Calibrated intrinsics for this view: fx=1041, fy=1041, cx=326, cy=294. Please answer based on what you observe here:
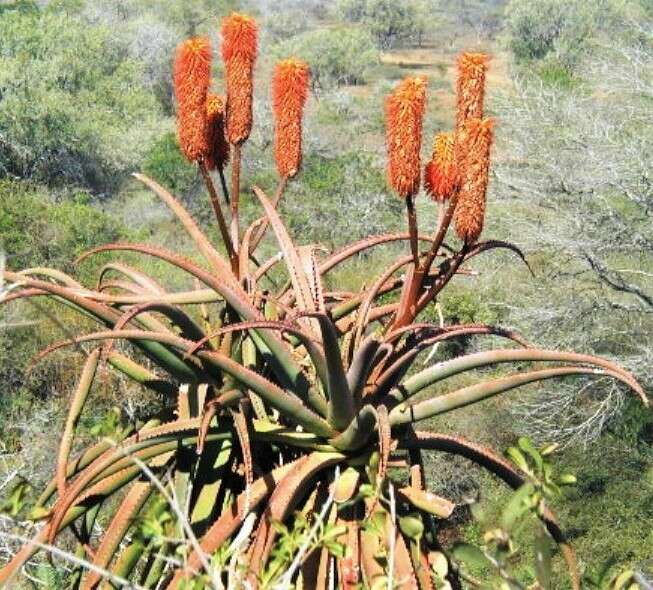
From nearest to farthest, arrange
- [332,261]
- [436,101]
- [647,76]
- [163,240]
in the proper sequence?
[332,261] → [647,76] → [163,240] → [436,101]

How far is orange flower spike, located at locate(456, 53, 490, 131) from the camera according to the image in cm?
232

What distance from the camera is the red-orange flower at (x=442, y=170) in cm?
246

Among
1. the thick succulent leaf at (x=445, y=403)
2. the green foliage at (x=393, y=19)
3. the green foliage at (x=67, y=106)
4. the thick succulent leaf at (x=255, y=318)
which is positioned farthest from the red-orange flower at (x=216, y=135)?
the green foliage at (x=393, y=19)

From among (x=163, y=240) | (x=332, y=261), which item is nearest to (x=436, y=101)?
(x=163, y=240)

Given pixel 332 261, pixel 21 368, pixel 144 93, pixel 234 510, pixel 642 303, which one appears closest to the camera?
pixel 234 510

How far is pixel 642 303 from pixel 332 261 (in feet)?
33.6

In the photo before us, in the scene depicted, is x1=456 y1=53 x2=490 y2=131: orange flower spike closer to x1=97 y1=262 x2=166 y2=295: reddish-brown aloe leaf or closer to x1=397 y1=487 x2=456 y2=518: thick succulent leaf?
x1=397 y1=487 x2=456 y2=518: thick succulent leaf

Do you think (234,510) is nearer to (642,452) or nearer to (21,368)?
(21,368)

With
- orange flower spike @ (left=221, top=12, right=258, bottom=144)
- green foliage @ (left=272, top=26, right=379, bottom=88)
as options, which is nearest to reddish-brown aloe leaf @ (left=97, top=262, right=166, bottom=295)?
orange flower spike @ (left=221, top=12, right=258, bottom=144)

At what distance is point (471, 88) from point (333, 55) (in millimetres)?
41306

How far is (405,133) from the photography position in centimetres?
232

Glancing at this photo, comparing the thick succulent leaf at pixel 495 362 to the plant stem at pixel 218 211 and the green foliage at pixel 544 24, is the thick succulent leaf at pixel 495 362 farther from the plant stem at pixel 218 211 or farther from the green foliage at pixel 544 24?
the green foliage at pixel 544 24

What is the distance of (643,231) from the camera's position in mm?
12000

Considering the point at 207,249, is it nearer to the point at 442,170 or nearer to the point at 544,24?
the point at 442,170
